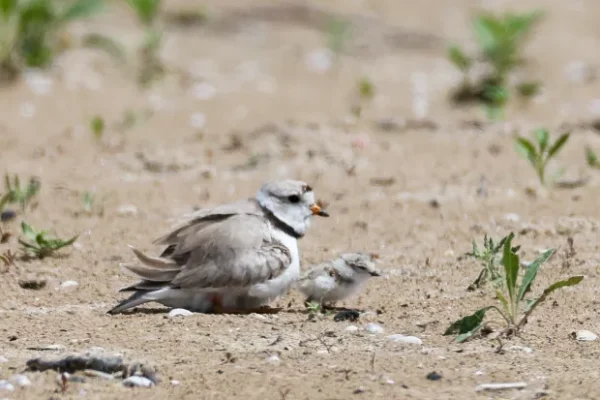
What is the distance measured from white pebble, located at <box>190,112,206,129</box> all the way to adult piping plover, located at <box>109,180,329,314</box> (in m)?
4.47

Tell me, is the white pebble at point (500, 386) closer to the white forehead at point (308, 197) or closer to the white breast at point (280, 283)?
the white breast at point (280, 283)

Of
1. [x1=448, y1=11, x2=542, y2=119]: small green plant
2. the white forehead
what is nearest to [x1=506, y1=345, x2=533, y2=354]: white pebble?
the white forehead

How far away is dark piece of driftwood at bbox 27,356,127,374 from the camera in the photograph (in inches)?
177

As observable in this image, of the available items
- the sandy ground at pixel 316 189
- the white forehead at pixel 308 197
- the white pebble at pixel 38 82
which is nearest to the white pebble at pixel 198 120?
the sandy ground at pixel 316 189

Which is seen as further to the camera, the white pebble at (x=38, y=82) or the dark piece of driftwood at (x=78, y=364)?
the white pebble at (x=38, y=82)

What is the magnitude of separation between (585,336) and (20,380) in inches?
87.7

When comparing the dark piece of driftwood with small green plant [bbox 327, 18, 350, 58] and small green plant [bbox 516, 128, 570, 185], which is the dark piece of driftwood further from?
small green plant [bbox 327, 18, 350, 58]

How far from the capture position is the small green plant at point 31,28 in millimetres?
10461

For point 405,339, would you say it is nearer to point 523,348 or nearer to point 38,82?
point 523,348

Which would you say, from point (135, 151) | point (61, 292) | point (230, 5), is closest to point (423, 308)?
point (61, 292)

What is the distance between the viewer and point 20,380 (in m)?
4.39

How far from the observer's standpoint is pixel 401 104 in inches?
426

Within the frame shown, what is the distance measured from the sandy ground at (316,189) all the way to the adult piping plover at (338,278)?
12 centimetres

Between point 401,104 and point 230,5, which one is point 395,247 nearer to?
point 401,104
